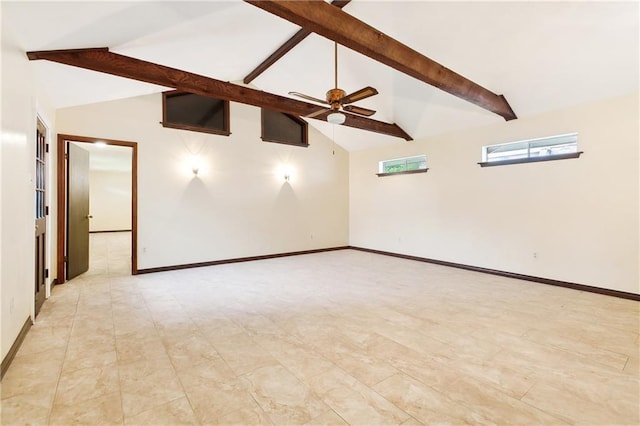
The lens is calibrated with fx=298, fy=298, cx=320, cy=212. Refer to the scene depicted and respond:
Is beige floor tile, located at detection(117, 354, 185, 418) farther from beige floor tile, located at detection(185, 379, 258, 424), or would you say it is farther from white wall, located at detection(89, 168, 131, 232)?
white wall, located at detection(89, 168, 131, 232)

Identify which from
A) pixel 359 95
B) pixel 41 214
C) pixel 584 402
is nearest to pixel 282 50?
pixel 359 95

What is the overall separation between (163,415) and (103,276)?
171 inches

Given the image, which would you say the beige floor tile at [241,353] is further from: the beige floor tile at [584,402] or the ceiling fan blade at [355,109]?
the ceiling fan blade at [355,109]

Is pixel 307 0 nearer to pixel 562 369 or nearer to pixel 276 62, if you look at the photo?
pixel 276 62

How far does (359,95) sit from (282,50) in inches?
79.2

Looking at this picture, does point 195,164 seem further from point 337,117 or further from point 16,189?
point 16,189

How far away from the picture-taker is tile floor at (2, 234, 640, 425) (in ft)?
5.90

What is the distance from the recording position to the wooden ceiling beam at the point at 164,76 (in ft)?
10.0

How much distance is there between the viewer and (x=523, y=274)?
500 centimetres

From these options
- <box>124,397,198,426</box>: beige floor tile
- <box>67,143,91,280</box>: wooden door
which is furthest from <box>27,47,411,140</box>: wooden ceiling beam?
<box>124,397,198,426</box>: beige floor tile

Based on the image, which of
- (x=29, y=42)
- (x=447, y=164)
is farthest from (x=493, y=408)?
(x=447, y=164)

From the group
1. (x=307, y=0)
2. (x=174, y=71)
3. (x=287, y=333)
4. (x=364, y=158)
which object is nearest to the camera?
(x=307, y=0)

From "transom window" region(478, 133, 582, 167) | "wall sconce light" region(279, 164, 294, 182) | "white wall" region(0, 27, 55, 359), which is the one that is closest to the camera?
"white wall" region(0, 27, 55, 359)

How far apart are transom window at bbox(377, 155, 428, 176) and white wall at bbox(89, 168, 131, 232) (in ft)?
35.8
